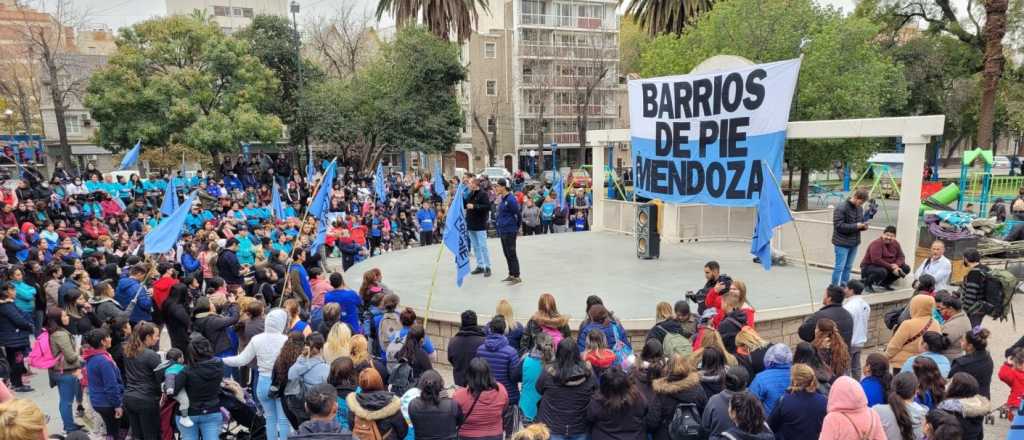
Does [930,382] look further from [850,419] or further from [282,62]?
[282,62]

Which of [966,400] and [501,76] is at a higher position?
[501,76]

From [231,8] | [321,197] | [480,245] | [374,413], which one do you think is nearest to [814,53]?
[480,245]

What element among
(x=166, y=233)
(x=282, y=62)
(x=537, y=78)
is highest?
(x=537, y=78)

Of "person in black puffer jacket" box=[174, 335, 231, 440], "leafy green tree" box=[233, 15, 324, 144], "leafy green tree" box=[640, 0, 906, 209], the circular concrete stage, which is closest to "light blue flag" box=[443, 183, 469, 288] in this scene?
the circular concrete stage

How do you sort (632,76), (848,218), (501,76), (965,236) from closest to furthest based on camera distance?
(848,218) < (965,236) < (632,76) < (501,76)

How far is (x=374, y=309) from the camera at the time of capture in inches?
297

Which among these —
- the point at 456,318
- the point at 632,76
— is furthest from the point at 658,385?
the point at 632,76

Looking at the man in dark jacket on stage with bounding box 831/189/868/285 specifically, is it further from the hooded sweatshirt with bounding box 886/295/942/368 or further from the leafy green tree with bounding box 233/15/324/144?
the leafy green tree with bounding box 233/15/324/144

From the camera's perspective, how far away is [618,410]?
4.79m

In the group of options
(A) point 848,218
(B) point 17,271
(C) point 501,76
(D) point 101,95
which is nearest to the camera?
(B) point 17,271

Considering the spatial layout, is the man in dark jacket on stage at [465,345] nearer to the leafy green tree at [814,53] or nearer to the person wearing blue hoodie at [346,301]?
the person wearing blue hoodie at [346,301]

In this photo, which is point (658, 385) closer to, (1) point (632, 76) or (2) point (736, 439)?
(2) point (736, 439)

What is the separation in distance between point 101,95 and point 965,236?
2827 cm

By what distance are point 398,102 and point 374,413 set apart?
2929 centimetres
